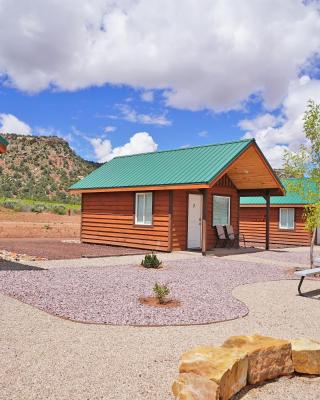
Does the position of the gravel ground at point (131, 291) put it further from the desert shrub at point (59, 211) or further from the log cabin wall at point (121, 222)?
the desert shrub at point (59, 211)

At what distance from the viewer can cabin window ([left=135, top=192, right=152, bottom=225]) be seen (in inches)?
690

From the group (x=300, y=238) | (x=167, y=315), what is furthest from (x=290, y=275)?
(x=300, y=238)

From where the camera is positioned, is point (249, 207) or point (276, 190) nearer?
point (276, 190)

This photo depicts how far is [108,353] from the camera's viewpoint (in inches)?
189

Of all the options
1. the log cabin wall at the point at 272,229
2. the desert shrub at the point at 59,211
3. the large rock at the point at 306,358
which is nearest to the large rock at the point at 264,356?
the large rock at the point at 306,358

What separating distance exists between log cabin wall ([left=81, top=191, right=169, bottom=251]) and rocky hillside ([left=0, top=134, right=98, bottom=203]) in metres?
39.3

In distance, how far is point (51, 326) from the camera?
583 centimetres

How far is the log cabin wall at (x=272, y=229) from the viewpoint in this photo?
80.3 feet

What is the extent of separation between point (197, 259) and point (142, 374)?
1024 centimetres

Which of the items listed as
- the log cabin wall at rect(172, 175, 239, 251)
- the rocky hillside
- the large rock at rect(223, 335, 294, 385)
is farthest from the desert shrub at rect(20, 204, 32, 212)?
the large rock at rect(223, 335, 294, 385)

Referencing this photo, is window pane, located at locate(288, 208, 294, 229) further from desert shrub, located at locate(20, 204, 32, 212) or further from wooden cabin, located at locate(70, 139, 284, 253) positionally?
desert shrub, located at locate(20, 204, 32, 212)

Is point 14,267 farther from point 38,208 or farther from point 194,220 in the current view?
point 38,208

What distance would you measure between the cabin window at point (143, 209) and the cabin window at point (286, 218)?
1095cm

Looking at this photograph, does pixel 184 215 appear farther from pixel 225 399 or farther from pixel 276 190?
pixel 225 399
